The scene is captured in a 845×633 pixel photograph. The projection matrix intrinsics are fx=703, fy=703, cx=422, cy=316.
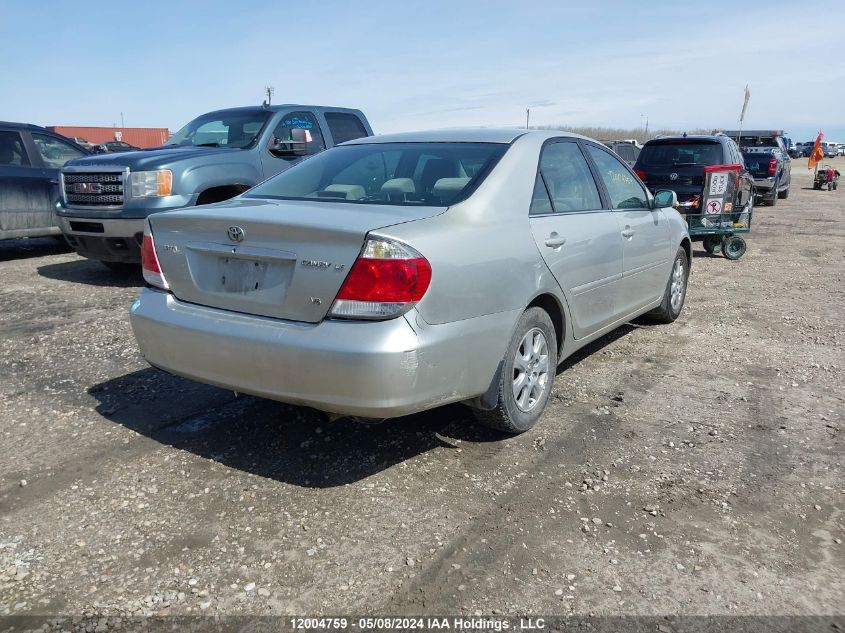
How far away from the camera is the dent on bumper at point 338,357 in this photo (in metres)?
2.99

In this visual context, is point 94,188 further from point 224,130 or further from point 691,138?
point 691,138

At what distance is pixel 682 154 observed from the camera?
11719mm

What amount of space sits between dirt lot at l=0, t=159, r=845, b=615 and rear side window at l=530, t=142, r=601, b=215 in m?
1.23

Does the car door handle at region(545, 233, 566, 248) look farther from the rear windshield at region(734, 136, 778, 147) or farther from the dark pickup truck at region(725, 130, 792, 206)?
the rear windshield at region(734, 136, 778, 147)

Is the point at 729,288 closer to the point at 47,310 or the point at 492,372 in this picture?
the point at 492,372

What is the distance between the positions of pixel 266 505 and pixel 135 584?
686mm

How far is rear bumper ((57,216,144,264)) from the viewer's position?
24.2 ft

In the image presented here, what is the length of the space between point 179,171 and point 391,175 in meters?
4.19

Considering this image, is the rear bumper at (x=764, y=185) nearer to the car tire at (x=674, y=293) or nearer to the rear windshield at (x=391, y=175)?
the car tire at (x=674, y=293)

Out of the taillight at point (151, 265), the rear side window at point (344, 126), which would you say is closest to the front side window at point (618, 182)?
the taillight at point (151, 265)

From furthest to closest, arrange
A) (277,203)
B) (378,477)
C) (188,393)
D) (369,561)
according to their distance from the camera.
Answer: (188,393)
(277,203)
(378,477)
(369,561)

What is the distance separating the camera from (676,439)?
3932mm

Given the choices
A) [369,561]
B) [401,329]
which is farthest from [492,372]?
[369,561]

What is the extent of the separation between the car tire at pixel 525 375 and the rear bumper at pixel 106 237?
4.95 meters
